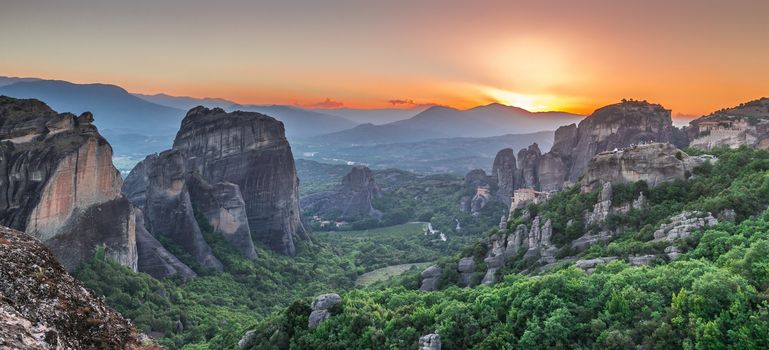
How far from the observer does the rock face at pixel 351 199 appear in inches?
4240

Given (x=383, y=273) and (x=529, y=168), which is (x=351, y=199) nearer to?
(x=529, y=168)

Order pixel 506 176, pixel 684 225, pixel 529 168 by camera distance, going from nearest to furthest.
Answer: pixel 684 225
pixel 529 168
pixel 506 176

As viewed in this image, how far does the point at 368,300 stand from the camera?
2789 cm

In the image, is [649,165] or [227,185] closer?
[649,165]

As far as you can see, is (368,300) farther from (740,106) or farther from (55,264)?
(740,106)

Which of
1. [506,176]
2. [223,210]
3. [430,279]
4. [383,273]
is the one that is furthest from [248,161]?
[506,176]

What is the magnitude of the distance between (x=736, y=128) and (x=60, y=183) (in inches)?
2322

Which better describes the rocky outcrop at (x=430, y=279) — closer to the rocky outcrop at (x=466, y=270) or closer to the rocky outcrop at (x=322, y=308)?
the rocky outcrop at (x=466, y=270)

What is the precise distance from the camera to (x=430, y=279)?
34531 millimetres

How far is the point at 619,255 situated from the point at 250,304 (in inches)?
1279

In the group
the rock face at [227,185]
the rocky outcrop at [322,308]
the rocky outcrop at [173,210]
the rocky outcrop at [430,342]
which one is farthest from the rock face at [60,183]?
the rocky outcrop at [430,342]

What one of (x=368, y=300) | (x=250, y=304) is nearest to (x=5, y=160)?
(x=250, y=304)

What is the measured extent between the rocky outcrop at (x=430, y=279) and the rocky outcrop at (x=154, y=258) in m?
23.2

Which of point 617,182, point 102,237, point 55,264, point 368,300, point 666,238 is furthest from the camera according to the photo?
point 102,237
